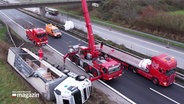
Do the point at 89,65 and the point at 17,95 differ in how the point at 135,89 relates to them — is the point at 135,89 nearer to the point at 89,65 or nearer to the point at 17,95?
the point at 89,65

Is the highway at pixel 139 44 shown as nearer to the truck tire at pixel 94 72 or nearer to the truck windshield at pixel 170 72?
the truck windshield at pixel 170 72

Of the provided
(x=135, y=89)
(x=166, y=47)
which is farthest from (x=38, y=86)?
(x=166, y=47)

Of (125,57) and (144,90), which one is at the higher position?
(125,57)

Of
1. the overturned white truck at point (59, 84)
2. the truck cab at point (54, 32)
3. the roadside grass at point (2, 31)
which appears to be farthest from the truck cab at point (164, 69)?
the roadside grass at point (2, 31)

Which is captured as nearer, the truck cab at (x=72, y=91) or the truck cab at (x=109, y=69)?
the truck cab at (x=72, y=91)

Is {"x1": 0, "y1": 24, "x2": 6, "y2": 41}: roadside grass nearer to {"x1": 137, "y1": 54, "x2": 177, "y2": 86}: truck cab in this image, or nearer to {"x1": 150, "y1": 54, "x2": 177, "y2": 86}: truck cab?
{"x1": 137, "y1": 54, "x2": 177, "y2": 86}: truck cab

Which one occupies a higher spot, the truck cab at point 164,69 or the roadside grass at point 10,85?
the truck cab at point 164,69

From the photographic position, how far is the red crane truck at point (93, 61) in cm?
2238

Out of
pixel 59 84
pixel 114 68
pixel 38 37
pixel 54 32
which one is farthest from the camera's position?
pixel 54 32

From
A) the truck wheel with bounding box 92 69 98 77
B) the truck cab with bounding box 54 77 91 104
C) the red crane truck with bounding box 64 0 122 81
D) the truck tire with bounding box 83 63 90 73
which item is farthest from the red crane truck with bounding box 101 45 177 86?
the truck cab with bounding box 54 77 91 104

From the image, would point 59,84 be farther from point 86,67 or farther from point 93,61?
point 86,67

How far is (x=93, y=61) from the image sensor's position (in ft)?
79.6

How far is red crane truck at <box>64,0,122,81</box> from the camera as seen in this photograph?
73.4 feet

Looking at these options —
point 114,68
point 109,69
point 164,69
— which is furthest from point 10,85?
point 164,69
